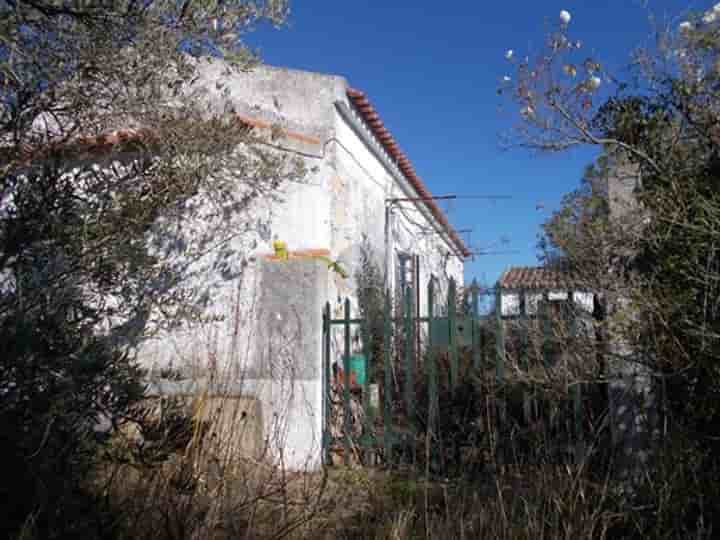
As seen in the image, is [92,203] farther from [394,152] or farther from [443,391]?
[394,152]

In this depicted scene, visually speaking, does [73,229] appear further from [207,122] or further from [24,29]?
[207,122]

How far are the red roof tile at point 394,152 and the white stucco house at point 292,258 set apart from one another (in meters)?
0.03

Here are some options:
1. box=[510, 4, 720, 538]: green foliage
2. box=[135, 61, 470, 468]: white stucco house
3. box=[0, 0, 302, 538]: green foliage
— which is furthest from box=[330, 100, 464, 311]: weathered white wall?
box=[510, 4, 720, 538]: green foliage

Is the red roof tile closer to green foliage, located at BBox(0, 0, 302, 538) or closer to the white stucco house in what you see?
the white stucco house

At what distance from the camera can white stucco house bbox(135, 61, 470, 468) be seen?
569cm

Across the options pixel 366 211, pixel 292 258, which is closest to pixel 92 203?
pixel 292 258

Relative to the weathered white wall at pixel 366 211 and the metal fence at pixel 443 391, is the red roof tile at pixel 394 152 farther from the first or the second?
the metal fence at pixel 443 391

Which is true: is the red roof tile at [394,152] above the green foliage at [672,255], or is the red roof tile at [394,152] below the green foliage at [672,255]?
above

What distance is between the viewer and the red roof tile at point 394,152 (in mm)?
7995

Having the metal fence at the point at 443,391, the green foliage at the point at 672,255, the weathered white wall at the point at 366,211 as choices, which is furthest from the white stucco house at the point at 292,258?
the green foliage at the point at 672,255

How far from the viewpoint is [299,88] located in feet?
23.9

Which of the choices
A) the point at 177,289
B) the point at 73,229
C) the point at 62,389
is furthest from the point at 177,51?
the point at 62,389

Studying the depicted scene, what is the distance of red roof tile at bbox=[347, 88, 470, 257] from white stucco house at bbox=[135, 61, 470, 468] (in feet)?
0.10

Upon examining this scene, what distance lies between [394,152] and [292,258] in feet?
15.2
